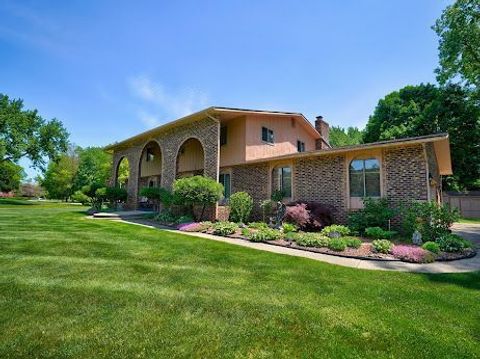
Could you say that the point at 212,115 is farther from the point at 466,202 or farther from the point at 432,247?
the point at 466,202

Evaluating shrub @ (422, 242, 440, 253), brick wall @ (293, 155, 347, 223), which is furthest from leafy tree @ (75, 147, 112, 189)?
shrub @ (422, 242, 440, 253)

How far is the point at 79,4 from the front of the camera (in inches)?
338

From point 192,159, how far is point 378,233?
13194 mm

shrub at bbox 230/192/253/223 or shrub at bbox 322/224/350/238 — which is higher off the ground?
shrub at bbox 230/192/253/223

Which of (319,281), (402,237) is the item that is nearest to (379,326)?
(319,281)

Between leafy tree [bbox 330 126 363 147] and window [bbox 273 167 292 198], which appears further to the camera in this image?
leafy tree [bbox 330 126 363 147]

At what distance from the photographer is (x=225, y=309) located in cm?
344

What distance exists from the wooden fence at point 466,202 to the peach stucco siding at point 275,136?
46.0ft

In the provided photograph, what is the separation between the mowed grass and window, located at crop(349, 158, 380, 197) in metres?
5.48

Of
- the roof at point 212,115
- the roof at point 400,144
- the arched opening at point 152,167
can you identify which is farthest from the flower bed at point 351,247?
the arched opening at point 152,167

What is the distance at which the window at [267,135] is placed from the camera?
15.4m

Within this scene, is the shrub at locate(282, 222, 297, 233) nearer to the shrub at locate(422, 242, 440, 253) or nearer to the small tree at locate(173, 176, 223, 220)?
the small tree at locate(173, 176, 223, 220)

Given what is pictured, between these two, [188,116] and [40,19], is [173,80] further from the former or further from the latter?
[40,19]

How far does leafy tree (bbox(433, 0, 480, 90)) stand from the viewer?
17345 mm
